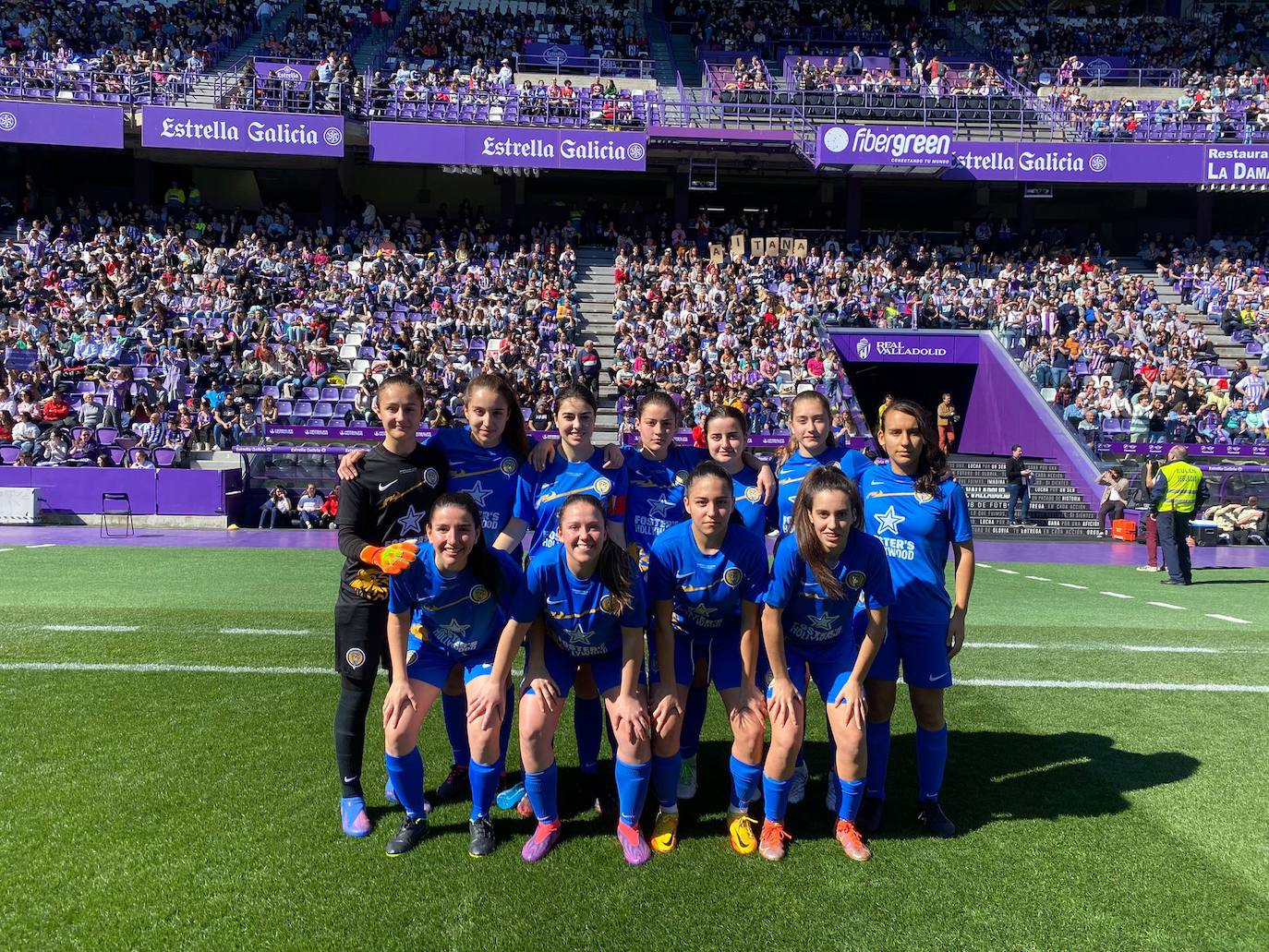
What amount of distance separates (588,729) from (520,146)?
2567cm

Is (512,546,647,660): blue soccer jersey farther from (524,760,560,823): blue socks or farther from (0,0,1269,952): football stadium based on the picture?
(524,760,560,823): blue socks

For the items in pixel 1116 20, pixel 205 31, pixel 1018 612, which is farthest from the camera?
pixel 1116 20

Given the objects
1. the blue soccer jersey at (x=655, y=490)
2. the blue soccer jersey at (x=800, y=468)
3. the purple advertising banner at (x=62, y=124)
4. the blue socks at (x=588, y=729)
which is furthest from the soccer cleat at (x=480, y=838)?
the purple advertising banner at (x=62, y=124)

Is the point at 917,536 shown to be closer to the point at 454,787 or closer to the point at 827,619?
the point at 827,619

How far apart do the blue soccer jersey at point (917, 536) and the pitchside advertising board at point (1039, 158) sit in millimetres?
25252

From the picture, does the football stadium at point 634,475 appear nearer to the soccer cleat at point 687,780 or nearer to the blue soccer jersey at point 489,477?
the blue soccer jersey at point 489,477

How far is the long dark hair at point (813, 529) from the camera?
418cm

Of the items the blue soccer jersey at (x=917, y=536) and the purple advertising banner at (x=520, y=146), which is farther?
the purple advertising banner at (x=520, y=146)

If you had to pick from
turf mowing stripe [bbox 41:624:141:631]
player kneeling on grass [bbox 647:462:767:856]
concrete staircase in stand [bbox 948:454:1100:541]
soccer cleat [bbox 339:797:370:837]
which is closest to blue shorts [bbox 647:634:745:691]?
player kneeling on grass [bbox 647:462:767:856]

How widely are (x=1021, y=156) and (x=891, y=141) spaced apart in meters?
3.71

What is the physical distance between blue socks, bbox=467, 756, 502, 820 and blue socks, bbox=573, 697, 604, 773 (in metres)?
0.62

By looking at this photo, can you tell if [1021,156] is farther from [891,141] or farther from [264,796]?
[264,796]

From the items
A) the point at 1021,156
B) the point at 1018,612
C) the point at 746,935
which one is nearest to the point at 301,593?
the point at 1018,612

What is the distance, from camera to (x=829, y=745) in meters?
5.49
